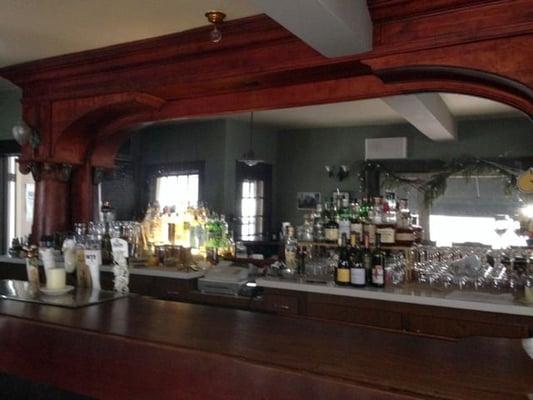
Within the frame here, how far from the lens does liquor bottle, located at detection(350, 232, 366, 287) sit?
110 inches

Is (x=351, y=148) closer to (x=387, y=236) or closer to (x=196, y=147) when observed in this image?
(x=196, y=147)

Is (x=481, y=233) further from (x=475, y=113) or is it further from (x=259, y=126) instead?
(x=259, y=126)

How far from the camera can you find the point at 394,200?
10.4 ft

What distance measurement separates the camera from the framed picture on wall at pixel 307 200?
688 centimetres

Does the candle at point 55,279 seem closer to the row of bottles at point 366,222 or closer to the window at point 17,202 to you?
the row of bottles at point 366,222

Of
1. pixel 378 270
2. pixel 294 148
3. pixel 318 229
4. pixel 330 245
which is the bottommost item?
pixel 378 270

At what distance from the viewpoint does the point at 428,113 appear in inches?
162

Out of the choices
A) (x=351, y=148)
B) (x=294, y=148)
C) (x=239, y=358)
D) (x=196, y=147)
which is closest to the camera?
(x=239, y=358)

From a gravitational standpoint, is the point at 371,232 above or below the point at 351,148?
below

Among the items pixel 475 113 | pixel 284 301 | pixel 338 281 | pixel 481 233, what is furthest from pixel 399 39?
pixel 481 233

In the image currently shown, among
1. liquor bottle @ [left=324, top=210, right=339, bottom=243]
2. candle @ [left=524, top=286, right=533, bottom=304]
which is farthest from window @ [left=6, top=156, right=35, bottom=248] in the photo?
candle @ [left=524, top=286, right=533, bottom=304]

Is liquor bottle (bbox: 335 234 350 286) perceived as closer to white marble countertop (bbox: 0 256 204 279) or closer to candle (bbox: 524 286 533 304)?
candle (bbox: 524 286 533 304)

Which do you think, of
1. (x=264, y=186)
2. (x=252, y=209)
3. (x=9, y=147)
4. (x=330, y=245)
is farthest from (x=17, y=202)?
(x=330, y=245)

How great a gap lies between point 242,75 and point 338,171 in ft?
13.5
